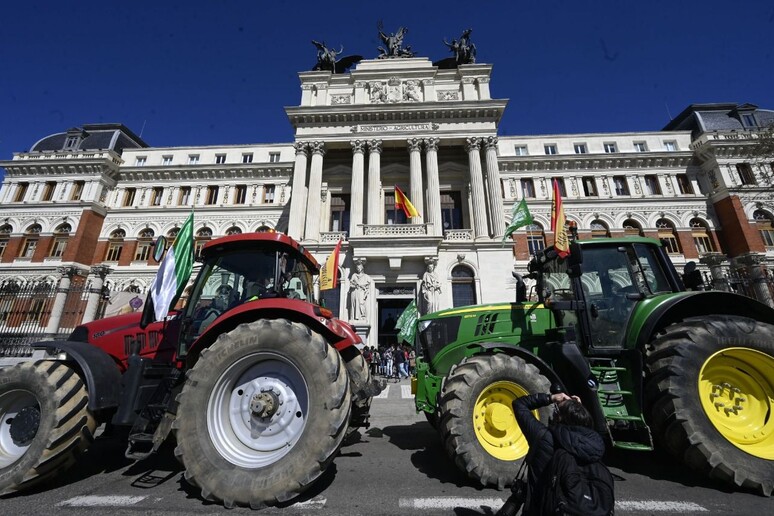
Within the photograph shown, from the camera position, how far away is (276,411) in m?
3.22

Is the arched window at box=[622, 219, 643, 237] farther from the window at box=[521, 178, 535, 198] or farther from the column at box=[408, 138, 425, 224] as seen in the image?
the column at box=[408, 138, 425, 224]

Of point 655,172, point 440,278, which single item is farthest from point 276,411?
point 655,172

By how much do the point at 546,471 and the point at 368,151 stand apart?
22299 millimetres

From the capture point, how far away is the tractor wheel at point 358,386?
424cm

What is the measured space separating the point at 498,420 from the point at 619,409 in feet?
5.07

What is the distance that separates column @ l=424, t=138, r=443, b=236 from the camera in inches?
772

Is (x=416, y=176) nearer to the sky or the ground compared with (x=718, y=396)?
nearer to the sky

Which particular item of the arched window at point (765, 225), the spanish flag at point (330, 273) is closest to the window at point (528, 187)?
the arched window at point (765, 225)

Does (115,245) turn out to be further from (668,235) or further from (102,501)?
(668,235)

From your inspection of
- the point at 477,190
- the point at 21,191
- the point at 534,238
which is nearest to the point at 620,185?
the point at 534,238

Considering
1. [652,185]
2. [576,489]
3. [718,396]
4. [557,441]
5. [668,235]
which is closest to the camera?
[576,489]

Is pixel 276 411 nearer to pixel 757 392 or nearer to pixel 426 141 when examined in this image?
pixel 757 392

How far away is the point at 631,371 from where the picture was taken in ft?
12.9

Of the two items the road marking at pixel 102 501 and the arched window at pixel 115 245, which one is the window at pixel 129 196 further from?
the road marking at pixel 102 501
